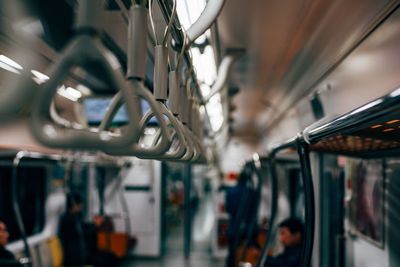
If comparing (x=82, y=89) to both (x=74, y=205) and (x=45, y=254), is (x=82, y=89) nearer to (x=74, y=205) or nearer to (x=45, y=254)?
(x=74, y=205)

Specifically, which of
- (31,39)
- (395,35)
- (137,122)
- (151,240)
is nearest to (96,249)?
(151,240)

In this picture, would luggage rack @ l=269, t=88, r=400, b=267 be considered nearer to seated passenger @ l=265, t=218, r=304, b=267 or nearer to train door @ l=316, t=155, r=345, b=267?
train door @ l=316, t=155, r=345, b=267

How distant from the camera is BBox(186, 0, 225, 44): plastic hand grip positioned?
54.1 inches

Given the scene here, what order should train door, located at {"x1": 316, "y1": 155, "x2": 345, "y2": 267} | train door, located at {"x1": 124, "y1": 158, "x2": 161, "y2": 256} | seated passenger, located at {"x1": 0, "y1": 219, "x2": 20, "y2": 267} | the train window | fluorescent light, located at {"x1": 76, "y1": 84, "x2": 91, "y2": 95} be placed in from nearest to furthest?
seated passenger, located at {"x1": 0, "y1": 219, "x2": 20, "y2": 267} < train door, located at {"x1": 316, "y1": 155, "x2": 345, "y2": 267} < fluorescent light, located at {"x1": 76, "y1": 84, "x2": 91, "y2": 95} < the train window < train door, located at {"x1": 124, "y1": 158, "x2": 161, "y2": 256}

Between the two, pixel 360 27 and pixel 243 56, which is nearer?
pixel 360 27

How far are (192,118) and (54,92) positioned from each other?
1.25 metres

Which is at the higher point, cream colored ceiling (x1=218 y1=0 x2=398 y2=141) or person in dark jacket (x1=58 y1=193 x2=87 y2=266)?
cream colored ceiling (x1=218 y1=0 x2=398 y2=141)

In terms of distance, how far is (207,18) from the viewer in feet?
4.56

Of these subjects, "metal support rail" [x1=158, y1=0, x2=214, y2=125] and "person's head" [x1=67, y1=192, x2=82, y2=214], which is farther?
"person's head" [x1=67, y1=192, x2=82, y2=214]

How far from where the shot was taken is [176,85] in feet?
3.84

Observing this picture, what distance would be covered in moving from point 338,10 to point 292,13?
0.99 ft

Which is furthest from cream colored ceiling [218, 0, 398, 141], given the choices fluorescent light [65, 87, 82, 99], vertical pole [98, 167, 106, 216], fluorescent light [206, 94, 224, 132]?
vertical pole [98, 167, 106, 216]

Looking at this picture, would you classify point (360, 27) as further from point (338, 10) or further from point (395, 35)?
point (395, 35)

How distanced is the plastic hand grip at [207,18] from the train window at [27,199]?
173 inches
